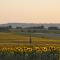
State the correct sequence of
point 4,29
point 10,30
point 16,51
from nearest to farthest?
1. point 16,51
2. point 4,29
3. point 10,30

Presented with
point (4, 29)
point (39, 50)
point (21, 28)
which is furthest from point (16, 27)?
point (39, 50)

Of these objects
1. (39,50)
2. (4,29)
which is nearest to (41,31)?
(4,29)

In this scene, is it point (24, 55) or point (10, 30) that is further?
point (10, 30)

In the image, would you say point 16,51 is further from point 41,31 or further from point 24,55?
point 41,31

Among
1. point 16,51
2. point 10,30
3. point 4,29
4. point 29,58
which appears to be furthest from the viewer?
point 10,30

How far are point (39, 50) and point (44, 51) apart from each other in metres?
0.38

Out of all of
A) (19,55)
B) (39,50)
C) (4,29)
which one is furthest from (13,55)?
(4,29)

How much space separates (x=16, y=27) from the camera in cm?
6222

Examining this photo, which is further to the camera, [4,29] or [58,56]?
[4,29]

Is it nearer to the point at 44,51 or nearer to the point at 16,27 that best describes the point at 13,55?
the point at 44,51

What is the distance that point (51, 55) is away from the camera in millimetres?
23172

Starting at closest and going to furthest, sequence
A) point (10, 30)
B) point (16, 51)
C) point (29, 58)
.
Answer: point (29, 58)
point (16, 51)
point (10, 30)

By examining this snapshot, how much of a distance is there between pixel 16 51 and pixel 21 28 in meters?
36.3

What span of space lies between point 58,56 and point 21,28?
3754 cm
